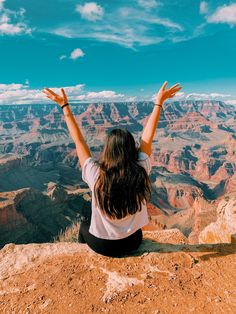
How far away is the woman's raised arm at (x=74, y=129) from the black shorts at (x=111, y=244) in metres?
1.58

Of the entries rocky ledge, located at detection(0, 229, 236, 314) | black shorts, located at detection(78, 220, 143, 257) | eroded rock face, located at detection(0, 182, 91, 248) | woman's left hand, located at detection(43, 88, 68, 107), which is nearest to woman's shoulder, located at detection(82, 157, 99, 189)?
woman's left hand, located at detection(43, 88, 68, 107)

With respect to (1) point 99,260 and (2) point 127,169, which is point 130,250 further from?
(2) point 127,169

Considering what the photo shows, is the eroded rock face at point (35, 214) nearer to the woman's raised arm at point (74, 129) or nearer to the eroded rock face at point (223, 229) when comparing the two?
the eroded rock face at point (223, 229)

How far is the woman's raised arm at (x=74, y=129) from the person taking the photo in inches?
183

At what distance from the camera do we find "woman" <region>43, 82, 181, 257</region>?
413cm

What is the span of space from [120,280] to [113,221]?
112cm

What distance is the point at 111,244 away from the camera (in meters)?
5.36

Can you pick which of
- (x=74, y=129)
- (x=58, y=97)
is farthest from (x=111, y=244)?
(x=58, y=97)

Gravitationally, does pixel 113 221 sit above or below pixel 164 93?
below

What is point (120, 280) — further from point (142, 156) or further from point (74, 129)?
point (74, 129)

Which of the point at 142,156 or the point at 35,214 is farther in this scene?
the point at 35,214

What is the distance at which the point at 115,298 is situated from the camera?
4645 mm

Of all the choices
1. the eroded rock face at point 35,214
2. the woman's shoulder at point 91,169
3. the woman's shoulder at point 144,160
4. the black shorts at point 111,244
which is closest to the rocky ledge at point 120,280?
the black shorts at point 111,244

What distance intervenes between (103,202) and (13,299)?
88.9 inches
